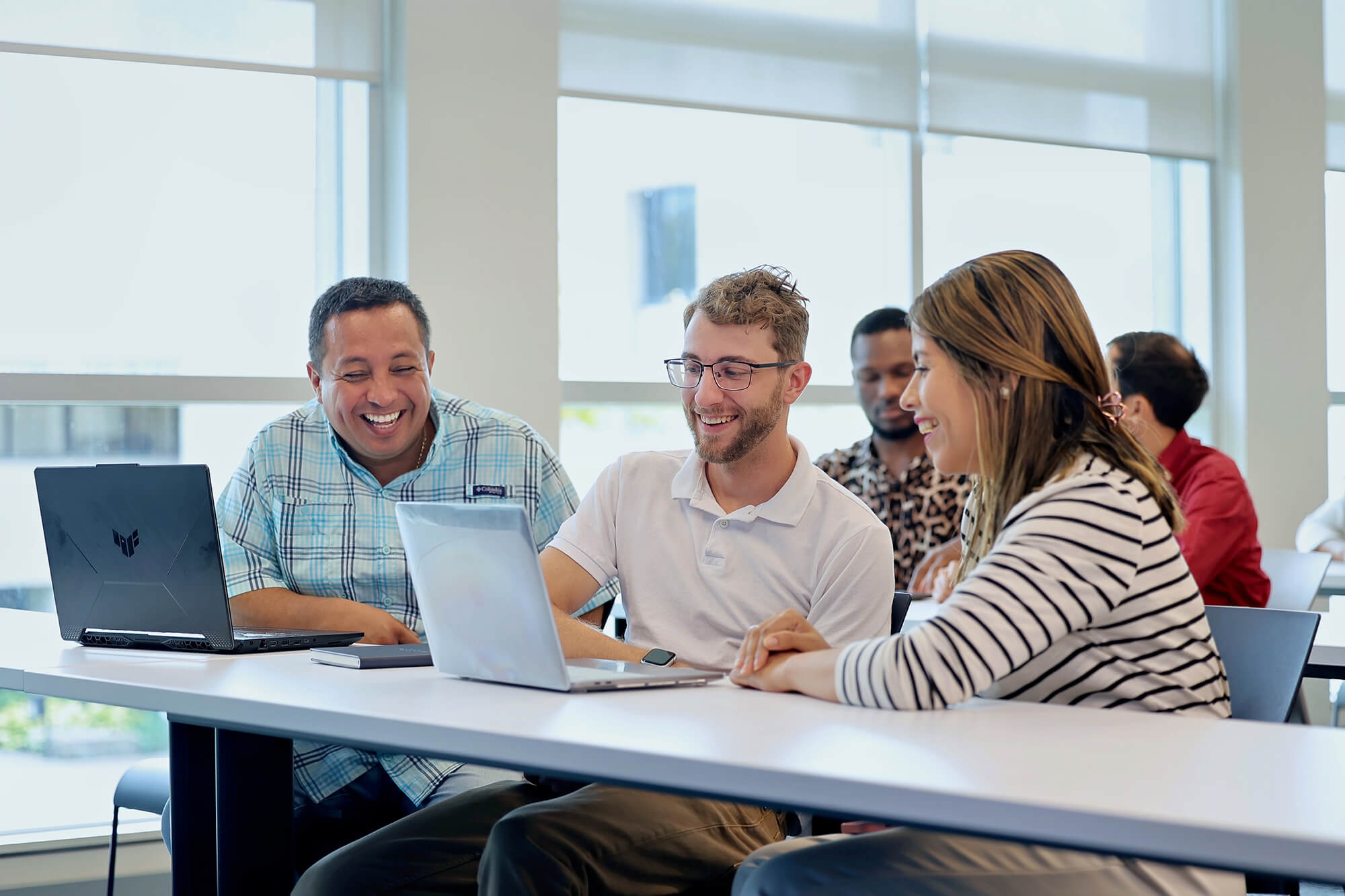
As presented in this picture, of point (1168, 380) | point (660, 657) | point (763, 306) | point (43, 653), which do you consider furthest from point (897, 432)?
point (43, 653)

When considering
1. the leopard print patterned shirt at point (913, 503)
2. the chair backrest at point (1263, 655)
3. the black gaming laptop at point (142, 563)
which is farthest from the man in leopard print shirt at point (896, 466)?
the black gaming laptop at point (142, 563)

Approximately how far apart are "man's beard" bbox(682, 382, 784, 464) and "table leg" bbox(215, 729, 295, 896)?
2.69 feet

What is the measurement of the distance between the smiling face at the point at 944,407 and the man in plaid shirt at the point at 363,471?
3.12 feet

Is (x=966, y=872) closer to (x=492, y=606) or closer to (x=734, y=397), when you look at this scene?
(x=492, y=606)

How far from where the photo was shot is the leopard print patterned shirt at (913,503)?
12.1ft

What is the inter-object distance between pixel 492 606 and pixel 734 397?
29.4 inches

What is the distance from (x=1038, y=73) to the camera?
508cm

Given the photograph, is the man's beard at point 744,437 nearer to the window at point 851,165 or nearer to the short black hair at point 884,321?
the short black hair at point 884,321

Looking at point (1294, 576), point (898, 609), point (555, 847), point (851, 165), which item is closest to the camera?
point (555, 847)

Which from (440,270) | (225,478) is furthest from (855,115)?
(225,478)

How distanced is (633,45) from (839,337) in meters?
1.31

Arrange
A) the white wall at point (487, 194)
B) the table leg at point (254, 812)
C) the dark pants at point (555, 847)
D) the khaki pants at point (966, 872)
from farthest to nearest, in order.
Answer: the white wall at point (487, 194)
the table leg at point (254, 812)
the dark pants at point (555, 847)
the khaki pants at point (966, 872)

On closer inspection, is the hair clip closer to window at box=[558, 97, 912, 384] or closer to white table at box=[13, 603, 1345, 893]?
white table at box=[13, 603, 1345, 893]

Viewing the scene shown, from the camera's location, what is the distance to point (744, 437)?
2178 mm
